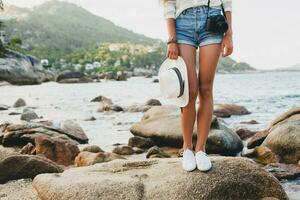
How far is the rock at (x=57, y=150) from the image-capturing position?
919cm

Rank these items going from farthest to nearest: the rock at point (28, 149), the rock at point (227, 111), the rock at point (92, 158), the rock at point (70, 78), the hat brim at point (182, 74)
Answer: the rock at point (70, 78)
the rock at point (227, 111)
the rock at point (28, 149)
the rock at point (92, 158)
the hat brim at point (182, 74)

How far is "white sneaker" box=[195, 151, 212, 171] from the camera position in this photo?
5.22m

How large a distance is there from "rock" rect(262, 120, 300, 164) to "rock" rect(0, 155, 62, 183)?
16.9 feet

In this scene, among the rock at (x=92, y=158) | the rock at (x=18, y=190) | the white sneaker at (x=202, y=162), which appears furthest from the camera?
the rock at (x=92, y=158)

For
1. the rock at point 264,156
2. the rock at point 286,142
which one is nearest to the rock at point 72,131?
the rock at point 264,156

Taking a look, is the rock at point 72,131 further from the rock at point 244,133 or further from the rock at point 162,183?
the rock at point 162,183

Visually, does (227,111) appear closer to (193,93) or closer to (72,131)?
(72,131)

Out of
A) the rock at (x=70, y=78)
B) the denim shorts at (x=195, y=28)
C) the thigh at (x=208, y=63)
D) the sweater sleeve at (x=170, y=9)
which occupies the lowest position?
the rock at (x=70, y=78)

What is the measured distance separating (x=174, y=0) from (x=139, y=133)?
7.52 meters

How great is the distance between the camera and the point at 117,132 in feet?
47.4

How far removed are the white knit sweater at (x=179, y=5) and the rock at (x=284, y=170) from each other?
383 cm

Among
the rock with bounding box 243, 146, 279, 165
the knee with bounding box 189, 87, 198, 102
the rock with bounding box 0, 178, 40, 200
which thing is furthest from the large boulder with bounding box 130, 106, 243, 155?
the knee with bounding box 189, 87, 198, 102

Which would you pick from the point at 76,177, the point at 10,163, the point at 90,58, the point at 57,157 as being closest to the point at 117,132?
the point at 57,157

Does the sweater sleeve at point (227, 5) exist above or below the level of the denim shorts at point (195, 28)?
above
